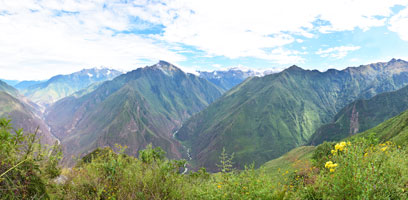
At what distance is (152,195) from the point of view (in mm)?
8219

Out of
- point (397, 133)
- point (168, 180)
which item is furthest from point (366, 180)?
point (397, 133)

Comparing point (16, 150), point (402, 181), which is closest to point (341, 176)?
point (402, 181)

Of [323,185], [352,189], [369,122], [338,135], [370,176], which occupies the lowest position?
[338,135]

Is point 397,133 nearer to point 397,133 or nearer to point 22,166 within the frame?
point 397,133

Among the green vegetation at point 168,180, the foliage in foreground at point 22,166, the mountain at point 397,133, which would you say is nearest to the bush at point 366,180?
the green vegetation at point 168,180

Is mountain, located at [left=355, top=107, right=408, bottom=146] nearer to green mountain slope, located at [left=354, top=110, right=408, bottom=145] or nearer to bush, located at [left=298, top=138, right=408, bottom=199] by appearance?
green mountain slope, located at [left=354, top=110, right=408, bottom=145]

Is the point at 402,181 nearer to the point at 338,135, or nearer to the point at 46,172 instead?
the point at 46,172

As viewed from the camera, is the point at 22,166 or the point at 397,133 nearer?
the point at 22,166

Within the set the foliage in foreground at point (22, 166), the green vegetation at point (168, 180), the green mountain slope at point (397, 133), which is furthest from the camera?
the green mountain slope at point (397, 133)

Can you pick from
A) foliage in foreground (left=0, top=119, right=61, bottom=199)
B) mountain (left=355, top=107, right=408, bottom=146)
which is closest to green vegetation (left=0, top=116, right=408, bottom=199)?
foliage in foreground (left=0, top=119, right=61, bottom=199)

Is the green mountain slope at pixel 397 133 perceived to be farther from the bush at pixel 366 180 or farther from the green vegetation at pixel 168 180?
the green vegetation at pixel 168 180

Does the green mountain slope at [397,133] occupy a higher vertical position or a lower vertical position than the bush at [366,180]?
lower

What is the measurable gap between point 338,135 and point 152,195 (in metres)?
233

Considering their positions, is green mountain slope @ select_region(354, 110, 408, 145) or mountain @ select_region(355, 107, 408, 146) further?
green mountain slope @ select_region(354, 110, 408, 145)
